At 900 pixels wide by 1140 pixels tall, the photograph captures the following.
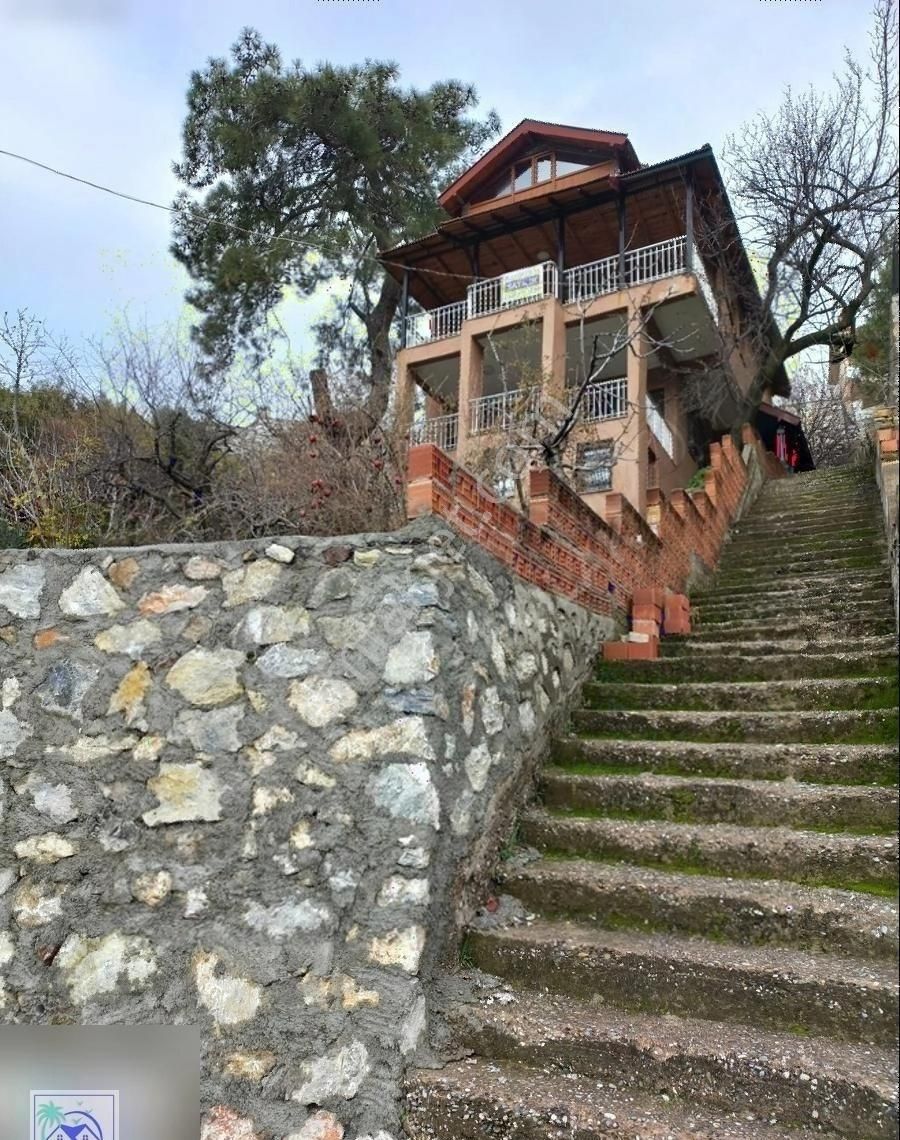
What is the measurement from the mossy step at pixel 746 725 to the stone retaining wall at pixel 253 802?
1107 mm

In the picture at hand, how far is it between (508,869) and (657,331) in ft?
39.6

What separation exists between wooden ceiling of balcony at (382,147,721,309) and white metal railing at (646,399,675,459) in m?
2.90

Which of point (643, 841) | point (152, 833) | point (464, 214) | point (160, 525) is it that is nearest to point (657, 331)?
point (464, 214)

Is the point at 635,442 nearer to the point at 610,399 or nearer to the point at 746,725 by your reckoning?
the point at 610,399

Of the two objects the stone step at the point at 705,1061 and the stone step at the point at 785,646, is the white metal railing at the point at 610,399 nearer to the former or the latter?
the stone step at the point at 785,646

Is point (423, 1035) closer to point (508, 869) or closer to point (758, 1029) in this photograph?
point (508, 869)

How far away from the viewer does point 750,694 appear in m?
3.77

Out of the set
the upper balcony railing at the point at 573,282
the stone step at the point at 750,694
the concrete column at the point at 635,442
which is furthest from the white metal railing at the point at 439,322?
the stone step at the point at 750,694

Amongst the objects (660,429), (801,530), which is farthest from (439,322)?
(801,530)

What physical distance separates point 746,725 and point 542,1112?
1.99 metres

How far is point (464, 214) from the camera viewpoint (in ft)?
44.9

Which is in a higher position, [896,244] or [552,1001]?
[896,244]

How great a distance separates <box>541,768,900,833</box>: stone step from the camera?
275 centimetres

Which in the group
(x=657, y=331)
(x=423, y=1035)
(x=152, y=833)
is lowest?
(x=423, y=1035)
